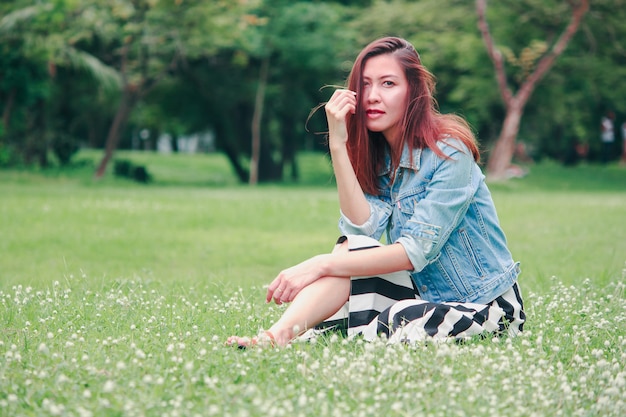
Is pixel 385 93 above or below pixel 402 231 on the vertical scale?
above

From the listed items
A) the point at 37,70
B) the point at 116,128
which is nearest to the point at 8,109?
the point at 37,70

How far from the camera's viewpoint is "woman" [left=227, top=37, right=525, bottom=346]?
14.1 feet

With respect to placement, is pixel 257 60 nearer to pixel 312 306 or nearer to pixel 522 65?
A: pixel 522 65

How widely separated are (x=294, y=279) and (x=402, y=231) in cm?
63

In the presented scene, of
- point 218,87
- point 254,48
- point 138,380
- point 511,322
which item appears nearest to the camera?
point 138,380

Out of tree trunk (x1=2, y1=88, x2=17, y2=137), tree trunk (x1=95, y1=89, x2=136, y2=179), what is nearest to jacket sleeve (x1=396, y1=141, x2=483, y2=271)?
tree trunk (x1=95, y1=89, x2=136, y2=179)

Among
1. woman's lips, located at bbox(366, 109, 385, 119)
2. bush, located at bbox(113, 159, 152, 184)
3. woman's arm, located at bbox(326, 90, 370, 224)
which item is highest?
woman's lips, located at bbox(366, 109, 385, 119)

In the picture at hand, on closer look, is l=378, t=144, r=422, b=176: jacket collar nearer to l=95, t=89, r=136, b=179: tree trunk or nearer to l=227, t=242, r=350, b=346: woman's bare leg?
l=227, t=242, r=350, b=346: woman's bare leg

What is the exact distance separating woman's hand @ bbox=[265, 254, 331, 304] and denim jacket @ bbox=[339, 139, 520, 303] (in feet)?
1.42

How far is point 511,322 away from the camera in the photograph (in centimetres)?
460

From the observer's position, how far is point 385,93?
183 inches

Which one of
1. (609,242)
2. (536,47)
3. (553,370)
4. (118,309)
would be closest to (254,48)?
(536,47)

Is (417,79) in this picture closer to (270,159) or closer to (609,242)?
(609,242)

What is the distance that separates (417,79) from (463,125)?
14.7 inches
